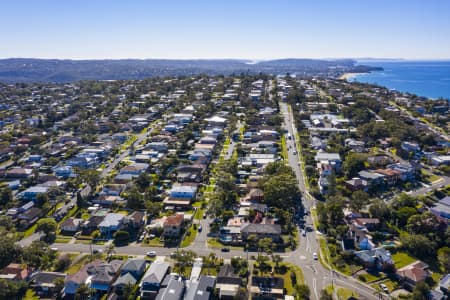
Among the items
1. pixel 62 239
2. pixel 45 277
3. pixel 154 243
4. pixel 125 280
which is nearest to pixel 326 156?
pixel 154 243

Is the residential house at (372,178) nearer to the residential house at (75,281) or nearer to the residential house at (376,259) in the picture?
the residential house at (376,259)

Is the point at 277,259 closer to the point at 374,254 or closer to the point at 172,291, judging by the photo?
the point at 374,254

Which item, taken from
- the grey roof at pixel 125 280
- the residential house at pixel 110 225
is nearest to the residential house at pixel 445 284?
the grey roof at pixel 125 280

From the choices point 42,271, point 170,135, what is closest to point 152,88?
point 170,135

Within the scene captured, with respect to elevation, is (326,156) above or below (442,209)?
above

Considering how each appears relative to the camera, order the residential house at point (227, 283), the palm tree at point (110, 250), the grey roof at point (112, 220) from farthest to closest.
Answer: the grey roof at point (112, 220) → the palm tree at point (110, 250) → the residential house at point (227, 283)

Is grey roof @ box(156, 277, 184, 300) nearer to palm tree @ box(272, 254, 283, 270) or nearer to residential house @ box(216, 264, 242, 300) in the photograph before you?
residential house @ box(216, 264, 242, 300)

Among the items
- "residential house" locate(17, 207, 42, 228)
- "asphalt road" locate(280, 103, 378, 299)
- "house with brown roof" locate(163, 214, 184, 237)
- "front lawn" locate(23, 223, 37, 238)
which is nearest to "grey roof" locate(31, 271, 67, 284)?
"front lawn" locate(23, 223, 37, 238)
